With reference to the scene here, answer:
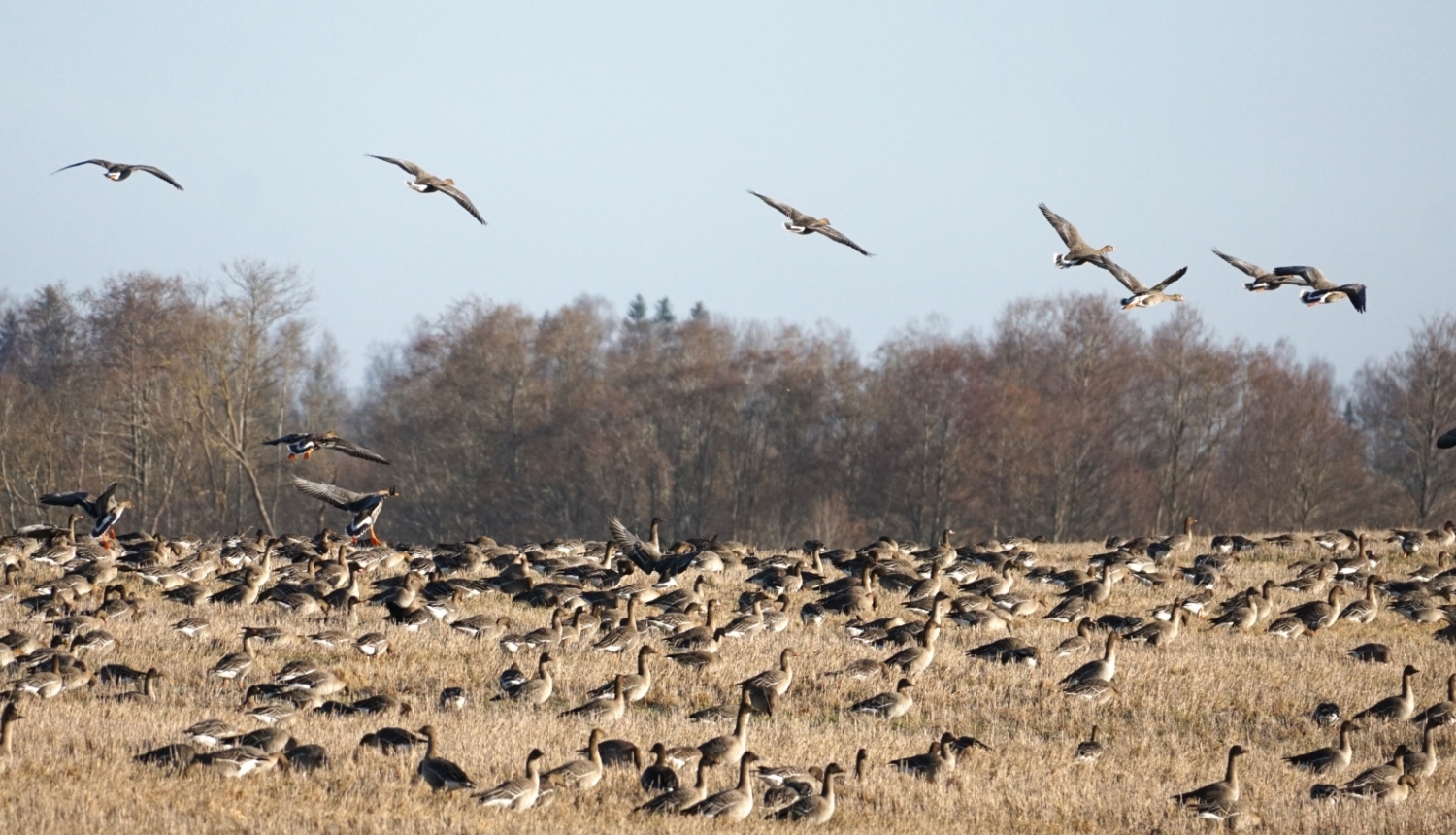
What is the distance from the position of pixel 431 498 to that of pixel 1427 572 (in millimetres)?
47961

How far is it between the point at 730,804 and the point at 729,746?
5.90 ft

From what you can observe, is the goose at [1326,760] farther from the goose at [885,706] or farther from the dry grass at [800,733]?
the goose at [885,706]

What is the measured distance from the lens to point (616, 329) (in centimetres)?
11044

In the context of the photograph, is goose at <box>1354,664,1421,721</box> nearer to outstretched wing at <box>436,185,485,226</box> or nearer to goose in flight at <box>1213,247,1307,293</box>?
goose in flight at <box>1213,247,1307,293</box>

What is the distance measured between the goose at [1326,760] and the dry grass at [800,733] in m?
0.16

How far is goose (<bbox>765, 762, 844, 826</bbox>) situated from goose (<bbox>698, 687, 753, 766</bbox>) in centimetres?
107

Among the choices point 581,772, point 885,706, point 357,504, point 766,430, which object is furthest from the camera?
point 766,430

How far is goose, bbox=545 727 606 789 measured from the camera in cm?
1203

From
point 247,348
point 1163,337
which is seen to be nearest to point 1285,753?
point 247,348

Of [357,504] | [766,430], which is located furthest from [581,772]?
[766,430]

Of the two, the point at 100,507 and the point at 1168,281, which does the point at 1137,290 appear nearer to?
the point at 1168,281

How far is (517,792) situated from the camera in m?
11.5

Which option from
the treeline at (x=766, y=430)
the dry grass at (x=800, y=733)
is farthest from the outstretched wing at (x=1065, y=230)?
the treeline at (x=766, y=430)

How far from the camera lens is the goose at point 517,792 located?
37.4 ft
